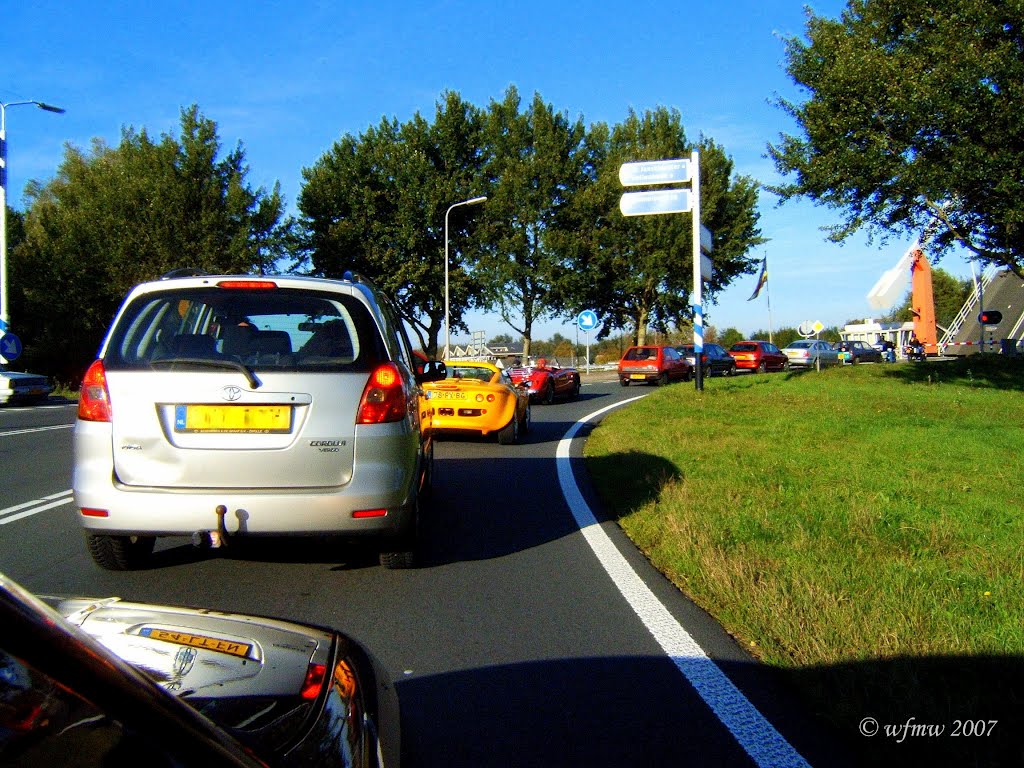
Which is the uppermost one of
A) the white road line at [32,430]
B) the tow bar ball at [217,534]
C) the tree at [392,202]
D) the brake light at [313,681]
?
the tree at [392,202]

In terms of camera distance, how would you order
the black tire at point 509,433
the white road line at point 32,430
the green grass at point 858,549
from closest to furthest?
the green grass at point 858,549 < the black tire at point 509,433 < the white road line at point 32,430

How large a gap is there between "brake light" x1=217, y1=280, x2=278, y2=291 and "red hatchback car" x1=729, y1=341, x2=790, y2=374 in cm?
4037

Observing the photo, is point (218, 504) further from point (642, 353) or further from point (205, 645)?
point (642, 353)

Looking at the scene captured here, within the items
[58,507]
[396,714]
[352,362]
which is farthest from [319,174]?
[396,714]

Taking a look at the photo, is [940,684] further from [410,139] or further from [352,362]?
[410,139]

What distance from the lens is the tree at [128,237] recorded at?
38.3 m

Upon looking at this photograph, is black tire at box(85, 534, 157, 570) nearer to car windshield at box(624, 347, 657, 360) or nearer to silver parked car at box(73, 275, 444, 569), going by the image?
silver parked car at box(73, 275, 444, 569)

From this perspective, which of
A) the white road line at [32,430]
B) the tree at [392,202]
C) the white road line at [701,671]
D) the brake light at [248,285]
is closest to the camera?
the white road line at [701,671]

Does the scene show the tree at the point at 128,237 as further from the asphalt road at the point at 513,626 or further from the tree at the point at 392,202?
the asphalt road at the point at 513,626

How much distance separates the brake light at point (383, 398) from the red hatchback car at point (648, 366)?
98.0ft

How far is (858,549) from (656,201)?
623 inches

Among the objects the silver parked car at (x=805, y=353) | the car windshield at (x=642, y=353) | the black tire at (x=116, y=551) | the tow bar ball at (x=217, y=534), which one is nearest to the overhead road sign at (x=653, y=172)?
the car windshield at (x=642, y=353)

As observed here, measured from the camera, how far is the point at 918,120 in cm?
1583

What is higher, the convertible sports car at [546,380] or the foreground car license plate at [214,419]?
the foreground car license plate at [214,419]
